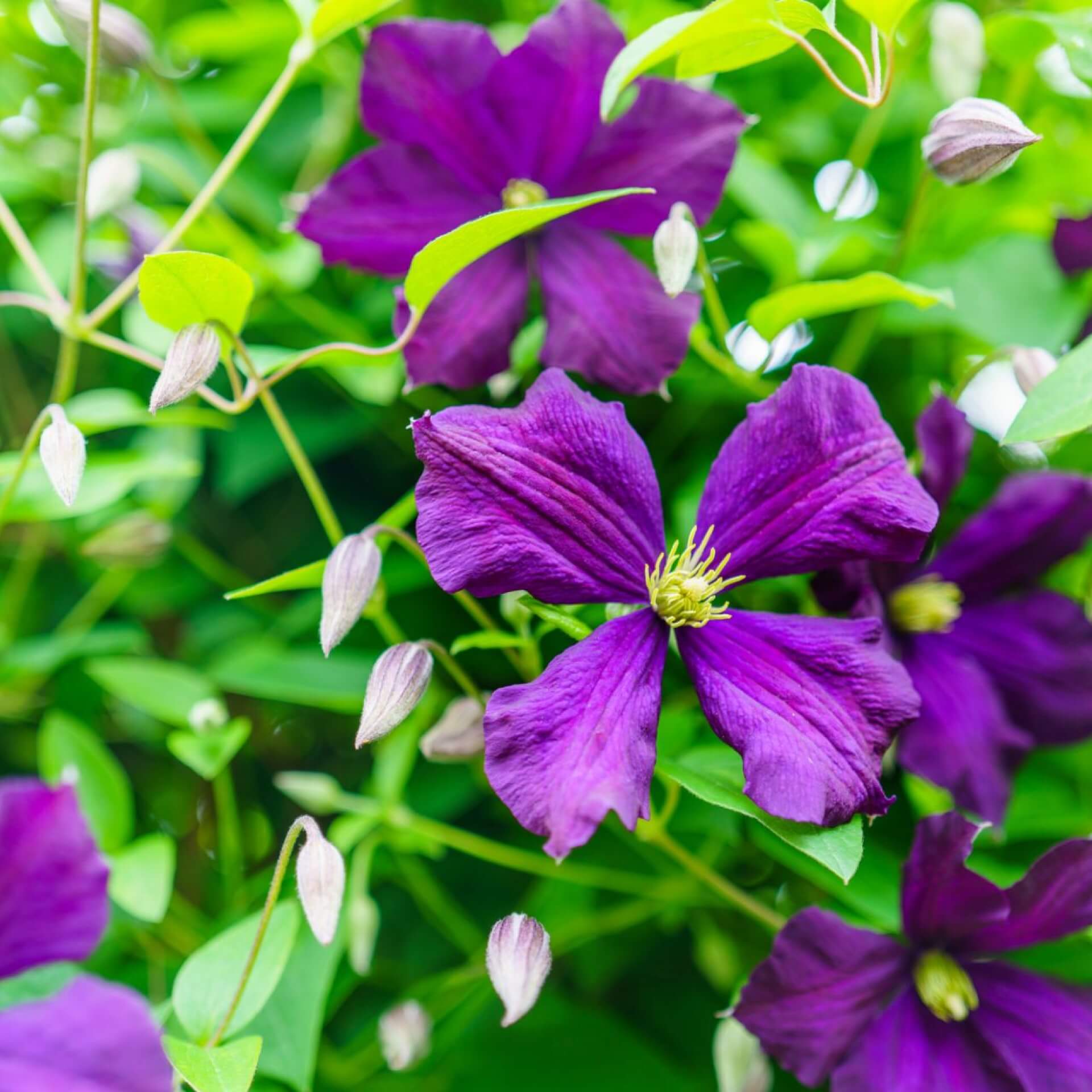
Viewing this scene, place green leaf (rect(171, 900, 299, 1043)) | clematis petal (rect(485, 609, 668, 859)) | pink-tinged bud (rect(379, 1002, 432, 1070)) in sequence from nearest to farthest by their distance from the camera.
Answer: clematis petal (rect(485, 609, 668, 859)), green leaf (rect(171, 900, 299, 1043)), pink-tinged bud (rect(379, 1002, 432, 1070))

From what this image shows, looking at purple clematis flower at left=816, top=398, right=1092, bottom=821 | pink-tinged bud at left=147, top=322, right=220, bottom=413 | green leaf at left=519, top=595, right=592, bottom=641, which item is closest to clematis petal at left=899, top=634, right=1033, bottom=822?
purple clematis flower at left=816, top=398, right=1092, bottom=821

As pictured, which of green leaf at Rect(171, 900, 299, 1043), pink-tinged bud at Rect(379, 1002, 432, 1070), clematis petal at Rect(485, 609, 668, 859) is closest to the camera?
clematis petal at Rect(485, 609, 668, 859)

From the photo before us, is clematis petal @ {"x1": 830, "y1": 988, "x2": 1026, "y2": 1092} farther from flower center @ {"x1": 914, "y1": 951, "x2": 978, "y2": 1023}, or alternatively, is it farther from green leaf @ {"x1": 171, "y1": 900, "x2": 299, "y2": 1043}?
green leaf @ {"x1": 171, "y1": 900, "x2": 299, "y2": 1043}

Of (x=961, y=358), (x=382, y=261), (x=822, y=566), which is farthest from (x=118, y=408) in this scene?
(x=961, y=358)

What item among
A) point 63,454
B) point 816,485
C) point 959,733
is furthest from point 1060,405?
point 63,454

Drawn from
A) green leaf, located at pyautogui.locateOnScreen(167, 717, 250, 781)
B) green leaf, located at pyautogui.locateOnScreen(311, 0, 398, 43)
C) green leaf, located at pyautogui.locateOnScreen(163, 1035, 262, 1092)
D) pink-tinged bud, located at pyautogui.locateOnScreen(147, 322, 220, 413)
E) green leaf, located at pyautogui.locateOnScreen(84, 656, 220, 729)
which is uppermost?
green leaf, located at pyautogui.locateOnScreen(311, 0, 398, 43)

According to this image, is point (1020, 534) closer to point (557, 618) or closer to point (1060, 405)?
point (1060, 405)

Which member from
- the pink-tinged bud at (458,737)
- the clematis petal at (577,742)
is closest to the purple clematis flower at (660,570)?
the clematis petal at (577,742)
